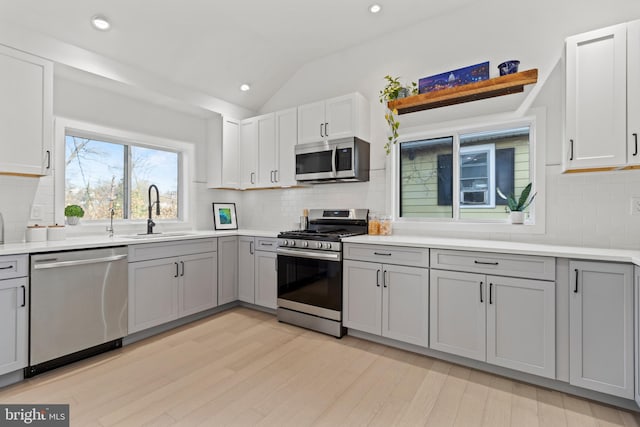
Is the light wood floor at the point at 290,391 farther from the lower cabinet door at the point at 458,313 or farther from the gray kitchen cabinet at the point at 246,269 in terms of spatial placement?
the gray kitchen cabinet at the point at 246,269

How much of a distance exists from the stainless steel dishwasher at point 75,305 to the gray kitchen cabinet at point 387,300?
2.01 m

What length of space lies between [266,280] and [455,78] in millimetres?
2842

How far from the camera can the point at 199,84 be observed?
372cm

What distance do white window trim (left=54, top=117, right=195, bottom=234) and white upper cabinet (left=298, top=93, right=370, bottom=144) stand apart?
1.62 meters

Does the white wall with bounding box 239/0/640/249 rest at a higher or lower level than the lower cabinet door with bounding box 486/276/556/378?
higher

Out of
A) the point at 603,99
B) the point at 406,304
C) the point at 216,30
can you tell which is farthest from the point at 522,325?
the point at 216,30

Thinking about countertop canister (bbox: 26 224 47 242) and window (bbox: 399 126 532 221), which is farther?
window (bbox: 399 126 532 221)

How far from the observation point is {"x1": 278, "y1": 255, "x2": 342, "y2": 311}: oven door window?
2994mm

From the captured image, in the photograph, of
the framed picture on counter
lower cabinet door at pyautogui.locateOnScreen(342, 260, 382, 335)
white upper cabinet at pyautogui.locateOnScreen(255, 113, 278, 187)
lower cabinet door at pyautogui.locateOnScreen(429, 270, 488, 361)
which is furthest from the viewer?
the framed picture on counter

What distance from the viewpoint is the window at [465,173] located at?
113 inches

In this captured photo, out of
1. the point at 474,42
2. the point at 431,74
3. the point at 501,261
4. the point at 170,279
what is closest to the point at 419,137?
the point at 431,74

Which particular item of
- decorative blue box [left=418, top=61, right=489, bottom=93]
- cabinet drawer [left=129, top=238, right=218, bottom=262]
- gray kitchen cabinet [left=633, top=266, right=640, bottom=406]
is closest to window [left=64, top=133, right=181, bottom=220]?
cabinet drawer [left=129, top=238, right=218, bottom=262]

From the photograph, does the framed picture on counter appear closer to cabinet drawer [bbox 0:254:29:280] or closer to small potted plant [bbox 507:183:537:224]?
cabinet drawer [bbox 0:254:29:280]

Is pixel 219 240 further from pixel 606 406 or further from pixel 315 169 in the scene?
pixel 606 406
